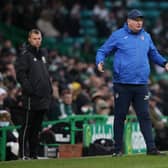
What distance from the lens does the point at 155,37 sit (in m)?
25.5

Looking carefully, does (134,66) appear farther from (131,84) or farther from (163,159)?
(163,159)

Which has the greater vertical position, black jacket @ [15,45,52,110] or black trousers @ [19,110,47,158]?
black jacket @ [15,45,52,110]

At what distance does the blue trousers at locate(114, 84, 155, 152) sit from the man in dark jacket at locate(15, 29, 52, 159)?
3.57 feet

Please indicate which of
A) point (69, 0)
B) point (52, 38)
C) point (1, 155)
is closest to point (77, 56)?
point (52, 38)

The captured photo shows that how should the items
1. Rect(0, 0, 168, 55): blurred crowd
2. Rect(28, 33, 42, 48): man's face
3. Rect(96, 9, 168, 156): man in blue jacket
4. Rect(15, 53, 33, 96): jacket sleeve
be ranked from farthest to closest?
Rect(0, 0, 168, 55): blurred crowd < Rect(28, 33, 42, 48): man's face < Rect(15, 53, 33, 96): jacket sleeve < Rect(96, 9, 168, 156): man in blue jacket

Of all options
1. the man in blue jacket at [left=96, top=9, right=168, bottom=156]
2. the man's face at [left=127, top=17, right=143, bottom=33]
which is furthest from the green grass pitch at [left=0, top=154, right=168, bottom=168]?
the man's face at [left=127, top=17, right=143, bottom=33]

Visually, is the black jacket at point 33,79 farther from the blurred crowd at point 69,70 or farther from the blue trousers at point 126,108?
the blurred crowd at point 69,70

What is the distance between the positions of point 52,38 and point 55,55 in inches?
114

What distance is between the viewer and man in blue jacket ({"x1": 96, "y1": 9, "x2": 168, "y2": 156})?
39.4ft

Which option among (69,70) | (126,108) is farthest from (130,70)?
(69,70)

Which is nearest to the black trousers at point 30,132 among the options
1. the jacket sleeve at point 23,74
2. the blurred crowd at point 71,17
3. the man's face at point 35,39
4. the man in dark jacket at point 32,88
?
the man in dark jacket at point 32,88

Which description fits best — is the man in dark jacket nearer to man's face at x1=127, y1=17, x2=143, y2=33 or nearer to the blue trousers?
the blue trousers

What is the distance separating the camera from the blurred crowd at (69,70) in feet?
53.4

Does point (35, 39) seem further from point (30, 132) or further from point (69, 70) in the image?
point (69, 70)
